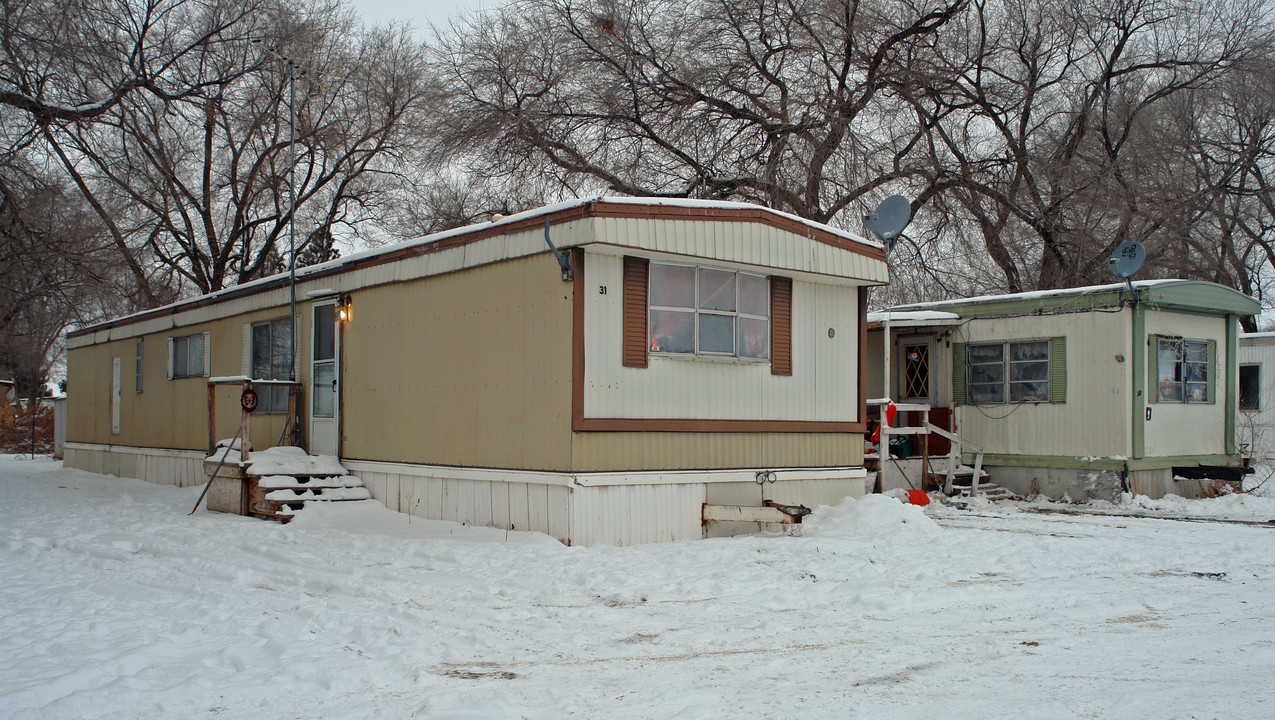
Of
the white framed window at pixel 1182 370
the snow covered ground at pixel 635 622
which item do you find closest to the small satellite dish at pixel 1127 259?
the white framed window at pixel 1182 370

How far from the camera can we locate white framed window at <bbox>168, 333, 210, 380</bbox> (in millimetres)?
14820

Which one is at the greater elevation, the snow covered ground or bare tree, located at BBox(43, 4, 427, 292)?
bare tree, located at BBox(43, 4, 427, 292)

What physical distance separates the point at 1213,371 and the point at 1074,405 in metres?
2.51

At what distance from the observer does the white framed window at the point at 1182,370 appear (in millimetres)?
13547

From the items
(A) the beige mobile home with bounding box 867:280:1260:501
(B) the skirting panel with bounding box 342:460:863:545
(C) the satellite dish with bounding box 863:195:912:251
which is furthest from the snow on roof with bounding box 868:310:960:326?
(B) the skirting panel with bounding box 342:460:863:545

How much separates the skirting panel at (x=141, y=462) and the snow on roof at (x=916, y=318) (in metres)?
10.1

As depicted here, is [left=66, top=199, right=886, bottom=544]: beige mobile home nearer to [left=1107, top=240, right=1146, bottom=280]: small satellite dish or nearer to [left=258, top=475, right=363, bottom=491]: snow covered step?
[left=258, top=475, right=363, bottom=491]: snow covered step

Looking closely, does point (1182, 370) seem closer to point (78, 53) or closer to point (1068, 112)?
point (1068, 112)

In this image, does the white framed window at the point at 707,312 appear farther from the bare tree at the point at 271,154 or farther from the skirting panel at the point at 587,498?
the bare tree at the point at 271,154

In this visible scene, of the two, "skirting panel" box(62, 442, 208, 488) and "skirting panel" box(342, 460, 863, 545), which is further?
"skirting panel" box(62, 442, 208, 488)

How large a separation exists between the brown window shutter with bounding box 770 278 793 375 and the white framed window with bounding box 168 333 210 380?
29.8 feet

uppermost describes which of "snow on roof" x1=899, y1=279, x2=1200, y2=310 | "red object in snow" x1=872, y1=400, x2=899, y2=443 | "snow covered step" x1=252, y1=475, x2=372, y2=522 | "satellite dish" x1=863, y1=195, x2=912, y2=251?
"satellite dish" x1=863, y1=195, x2=912, y2=251

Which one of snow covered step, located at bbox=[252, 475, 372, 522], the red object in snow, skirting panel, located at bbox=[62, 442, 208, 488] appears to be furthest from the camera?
skirting panel, located at bbox=[62, 442, 208, 488]

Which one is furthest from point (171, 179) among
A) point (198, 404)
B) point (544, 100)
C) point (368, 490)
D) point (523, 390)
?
point (523, 390)
